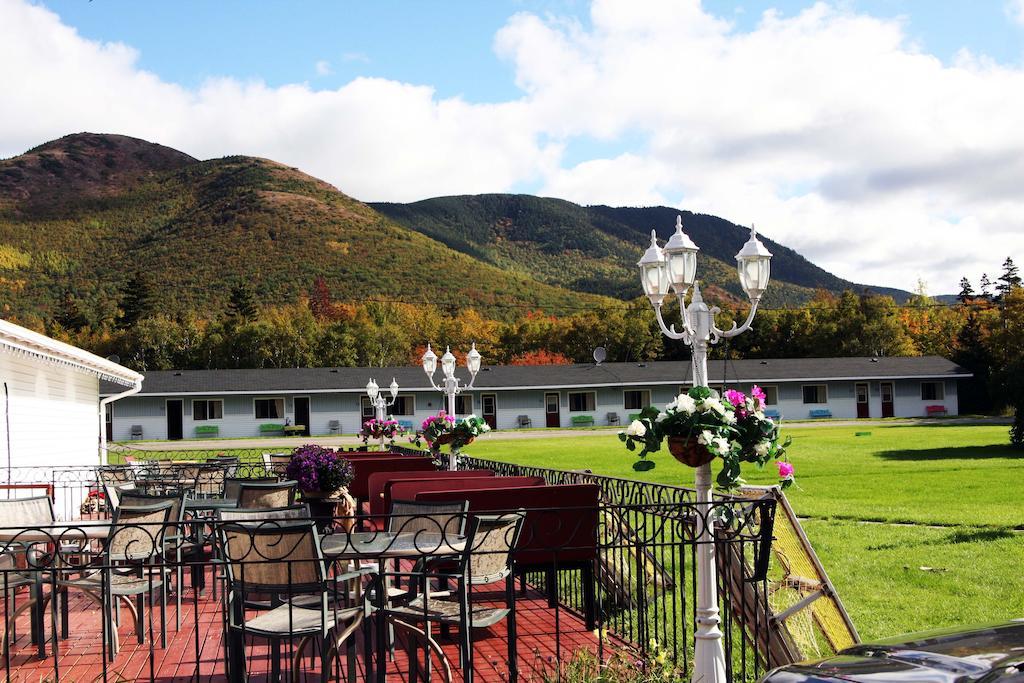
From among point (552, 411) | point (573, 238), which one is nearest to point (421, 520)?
point (552, 411)

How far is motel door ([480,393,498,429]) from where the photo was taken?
57.5 metres

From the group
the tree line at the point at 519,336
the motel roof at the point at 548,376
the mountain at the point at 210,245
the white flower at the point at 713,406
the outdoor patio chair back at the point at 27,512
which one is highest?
the mountain at the point at 210,245

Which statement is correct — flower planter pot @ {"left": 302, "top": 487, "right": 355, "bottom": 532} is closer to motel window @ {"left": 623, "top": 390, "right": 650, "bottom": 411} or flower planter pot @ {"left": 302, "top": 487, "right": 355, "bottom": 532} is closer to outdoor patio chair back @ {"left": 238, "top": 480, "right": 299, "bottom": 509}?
outdoor patio chair back @ {"left": 238, "top": 480, "right": 299, "bottom": 509}

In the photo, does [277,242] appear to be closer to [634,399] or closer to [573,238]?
[573,238]

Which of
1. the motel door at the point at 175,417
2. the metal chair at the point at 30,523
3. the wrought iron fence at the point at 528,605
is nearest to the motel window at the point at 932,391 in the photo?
the motel door at the point at 175,417

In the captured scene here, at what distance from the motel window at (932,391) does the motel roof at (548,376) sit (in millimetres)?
1205

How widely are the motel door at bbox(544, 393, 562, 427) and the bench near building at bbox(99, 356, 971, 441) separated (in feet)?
0.20

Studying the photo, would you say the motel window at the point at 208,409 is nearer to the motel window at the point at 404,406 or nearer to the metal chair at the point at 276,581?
the motel window at the point at 404,406

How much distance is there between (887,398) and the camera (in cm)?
6112

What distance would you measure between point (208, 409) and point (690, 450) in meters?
52.2

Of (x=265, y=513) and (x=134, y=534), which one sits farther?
(x=134, y=534)

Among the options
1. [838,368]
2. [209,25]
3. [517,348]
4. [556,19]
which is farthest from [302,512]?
[517,348]

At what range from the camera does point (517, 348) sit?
81.7 metres

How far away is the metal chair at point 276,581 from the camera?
546 centimetres
